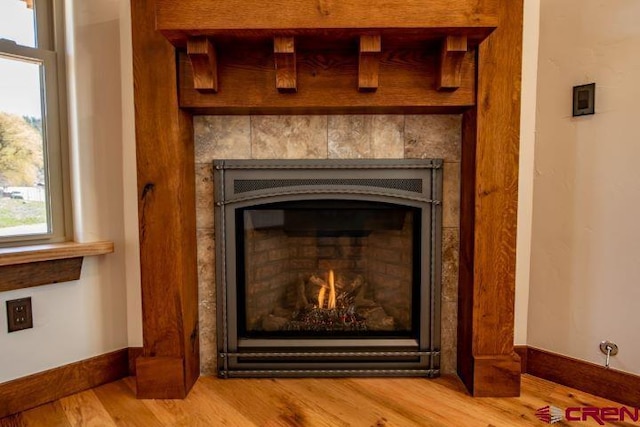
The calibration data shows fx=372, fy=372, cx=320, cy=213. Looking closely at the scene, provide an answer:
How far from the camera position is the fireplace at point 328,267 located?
1.57m

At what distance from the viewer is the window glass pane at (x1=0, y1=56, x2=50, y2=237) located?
56.7 inches

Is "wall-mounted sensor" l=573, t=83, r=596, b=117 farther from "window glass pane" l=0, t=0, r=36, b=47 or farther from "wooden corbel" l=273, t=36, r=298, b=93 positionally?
"window glass pane" l=0, t=0, r=36, b=47

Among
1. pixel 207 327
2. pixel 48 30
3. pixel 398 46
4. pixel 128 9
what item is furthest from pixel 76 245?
pixel 398 46

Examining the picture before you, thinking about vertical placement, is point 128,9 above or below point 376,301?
above

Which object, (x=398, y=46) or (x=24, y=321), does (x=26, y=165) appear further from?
(x=398, y=46)

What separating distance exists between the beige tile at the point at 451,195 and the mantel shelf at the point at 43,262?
1435 millimetres

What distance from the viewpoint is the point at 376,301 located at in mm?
1788

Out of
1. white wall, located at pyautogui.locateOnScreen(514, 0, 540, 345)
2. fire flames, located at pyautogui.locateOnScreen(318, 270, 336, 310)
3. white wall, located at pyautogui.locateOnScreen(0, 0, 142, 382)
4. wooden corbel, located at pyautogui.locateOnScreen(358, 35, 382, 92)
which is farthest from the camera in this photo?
fire flames, located at pyautogui.locateOnScreen(318, 270, 336, 310)

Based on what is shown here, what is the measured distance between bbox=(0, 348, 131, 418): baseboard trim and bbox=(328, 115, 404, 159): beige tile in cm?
131

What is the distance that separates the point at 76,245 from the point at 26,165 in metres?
0.38

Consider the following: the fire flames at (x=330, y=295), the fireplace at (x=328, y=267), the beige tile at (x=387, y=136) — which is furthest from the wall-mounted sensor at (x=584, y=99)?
the fire flames at (x=330, y=295)

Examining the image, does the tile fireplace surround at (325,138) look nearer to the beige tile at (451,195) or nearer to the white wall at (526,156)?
the beige tile at (451,195)
